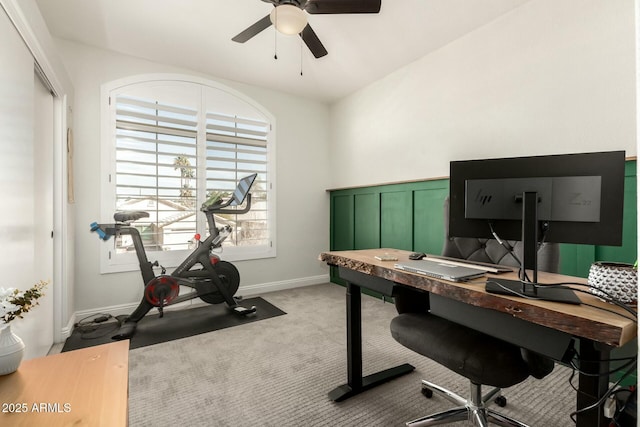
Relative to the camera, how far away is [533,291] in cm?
93

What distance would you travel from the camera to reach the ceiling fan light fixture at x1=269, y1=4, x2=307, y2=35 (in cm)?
194

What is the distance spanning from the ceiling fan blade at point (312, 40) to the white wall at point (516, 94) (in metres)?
1.34

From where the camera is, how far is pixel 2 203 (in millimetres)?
1398

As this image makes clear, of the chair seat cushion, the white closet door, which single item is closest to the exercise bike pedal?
the white closet door

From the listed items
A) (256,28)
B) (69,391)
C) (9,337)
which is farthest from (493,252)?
(256,28)

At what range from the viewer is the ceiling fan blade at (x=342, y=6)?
196 cm

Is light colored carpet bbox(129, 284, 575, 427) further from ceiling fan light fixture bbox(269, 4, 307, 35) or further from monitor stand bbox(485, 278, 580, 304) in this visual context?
ceiling fan light fixture bbox(269, 4, 307, 35)

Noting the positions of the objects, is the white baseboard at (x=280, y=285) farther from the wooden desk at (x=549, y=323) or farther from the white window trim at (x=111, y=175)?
the wooden desk at (x=549, y=323)

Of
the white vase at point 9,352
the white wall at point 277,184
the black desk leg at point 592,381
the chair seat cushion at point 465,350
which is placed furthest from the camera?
the white wall at point 277,184

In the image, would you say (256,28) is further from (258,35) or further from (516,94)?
(516,94)

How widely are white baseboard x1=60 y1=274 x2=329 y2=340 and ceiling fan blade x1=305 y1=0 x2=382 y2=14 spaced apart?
3135 mm

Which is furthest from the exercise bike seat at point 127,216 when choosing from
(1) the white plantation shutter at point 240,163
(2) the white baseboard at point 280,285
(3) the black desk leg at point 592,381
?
(3) the black desk leg at point 592,381

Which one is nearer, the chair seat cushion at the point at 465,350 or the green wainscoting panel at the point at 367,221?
the chair seat cushion at the point at 465,350

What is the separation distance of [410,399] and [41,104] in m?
3.22
